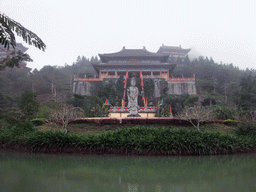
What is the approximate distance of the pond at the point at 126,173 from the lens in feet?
13.5

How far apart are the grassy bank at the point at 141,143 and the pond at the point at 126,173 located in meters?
0.44

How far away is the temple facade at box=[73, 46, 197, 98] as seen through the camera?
1335 inches

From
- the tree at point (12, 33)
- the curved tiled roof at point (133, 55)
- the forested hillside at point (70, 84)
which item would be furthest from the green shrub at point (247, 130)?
the curved tiled roof at point (133, 55)

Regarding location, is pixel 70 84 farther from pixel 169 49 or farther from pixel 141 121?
pixel 169 49

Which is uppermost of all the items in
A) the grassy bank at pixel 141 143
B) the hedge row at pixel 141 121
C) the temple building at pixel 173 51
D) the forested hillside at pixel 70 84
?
the temple building at pixel 173 51

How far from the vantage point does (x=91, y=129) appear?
1109cm

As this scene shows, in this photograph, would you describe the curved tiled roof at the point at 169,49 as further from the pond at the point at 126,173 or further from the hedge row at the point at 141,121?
the pond at the point at 126,173

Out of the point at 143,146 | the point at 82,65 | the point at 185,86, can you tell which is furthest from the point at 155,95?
the point at 82,65

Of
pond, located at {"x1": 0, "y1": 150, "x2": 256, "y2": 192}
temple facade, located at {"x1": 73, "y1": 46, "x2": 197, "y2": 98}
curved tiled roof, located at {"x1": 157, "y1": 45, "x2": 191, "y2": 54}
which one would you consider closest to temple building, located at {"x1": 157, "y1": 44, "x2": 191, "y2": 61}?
curved tiled roof, located at {"x1": 157, "y1": 45, "x2": 191, "y2": 54}

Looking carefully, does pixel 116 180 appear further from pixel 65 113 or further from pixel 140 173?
pixel 65 113

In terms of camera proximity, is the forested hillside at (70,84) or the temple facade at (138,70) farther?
the temple facade at (138,70)

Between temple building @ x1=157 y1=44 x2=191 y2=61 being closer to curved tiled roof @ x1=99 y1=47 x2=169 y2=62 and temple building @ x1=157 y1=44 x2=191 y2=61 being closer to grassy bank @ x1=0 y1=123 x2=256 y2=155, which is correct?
curved tiled roof @ x1=99 y1=47 x2=169 y2=62

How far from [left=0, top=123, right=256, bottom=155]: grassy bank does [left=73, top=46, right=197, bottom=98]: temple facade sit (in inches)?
905

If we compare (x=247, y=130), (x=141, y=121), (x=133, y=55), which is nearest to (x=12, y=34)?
(x=141, y=121)
